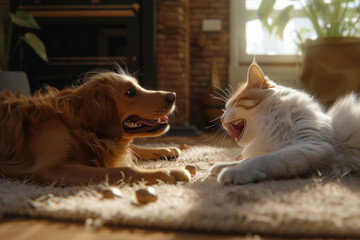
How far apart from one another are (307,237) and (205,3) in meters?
3.91

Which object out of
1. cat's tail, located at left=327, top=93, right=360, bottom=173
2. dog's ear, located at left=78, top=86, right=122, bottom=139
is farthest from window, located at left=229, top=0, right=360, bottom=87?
dog's ear, located at left=78, top=86, right=122, bottom=139

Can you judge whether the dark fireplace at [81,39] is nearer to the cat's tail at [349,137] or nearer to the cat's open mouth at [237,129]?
the cat's open mouth at [237,129]

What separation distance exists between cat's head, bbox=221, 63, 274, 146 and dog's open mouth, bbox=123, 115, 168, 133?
273 mm

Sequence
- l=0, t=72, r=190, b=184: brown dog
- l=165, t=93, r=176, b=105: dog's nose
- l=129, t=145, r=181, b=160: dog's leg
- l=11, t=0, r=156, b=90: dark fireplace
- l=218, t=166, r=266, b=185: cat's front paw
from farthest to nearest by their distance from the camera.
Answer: l=11, t=0, r=156, b=90: dark fireplace
l=129, t=145, r=181, b=160: dog's leg
l=165, t=93, r=176, b=105: dog's nose
l=0, t=72, r=190, b=184: brown dog
l=218, t=166, r=266, b=185: cat's front paw

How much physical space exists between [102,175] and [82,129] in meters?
0.22

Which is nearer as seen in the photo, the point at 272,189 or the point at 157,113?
the point at 272,189

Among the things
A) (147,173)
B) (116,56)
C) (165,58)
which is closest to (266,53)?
(165,58)

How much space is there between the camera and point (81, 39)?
3457 millimetres

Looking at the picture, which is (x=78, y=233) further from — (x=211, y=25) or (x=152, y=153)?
(x=211, y=25)

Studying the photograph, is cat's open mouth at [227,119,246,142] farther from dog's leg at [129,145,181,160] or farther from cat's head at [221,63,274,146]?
dog's leg at [129,145,181,160]

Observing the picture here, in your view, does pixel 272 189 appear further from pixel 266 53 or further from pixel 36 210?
pixel 266 53

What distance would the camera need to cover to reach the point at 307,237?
69 centimetres

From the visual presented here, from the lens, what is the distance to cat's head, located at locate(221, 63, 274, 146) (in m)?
1.33

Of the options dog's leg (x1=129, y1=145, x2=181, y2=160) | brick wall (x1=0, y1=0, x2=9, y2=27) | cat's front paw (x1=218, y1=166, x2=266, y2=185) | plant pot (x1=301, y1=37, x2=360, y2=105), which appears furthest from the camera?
brick wall (x1=0, y1=0, x2=9, y2=27)
